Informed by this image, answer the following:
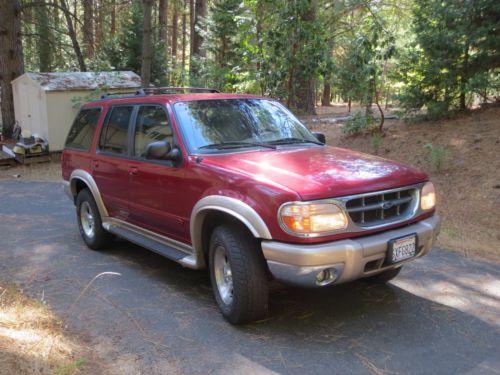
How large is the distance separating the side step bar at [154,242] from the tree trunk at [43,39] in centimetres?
1593

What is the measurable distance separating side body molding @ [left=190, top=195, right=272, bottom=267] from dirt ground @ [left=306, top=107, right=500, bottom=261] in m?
3.53

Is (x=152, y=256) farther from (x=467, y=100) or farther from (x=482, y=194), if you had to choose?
(x=467, y=100)

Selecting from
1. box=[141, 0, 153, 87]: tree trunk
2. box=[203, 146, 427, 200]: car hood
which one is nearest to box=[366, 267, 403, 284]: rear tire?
box=[203, 146, 427, 200]: car hood

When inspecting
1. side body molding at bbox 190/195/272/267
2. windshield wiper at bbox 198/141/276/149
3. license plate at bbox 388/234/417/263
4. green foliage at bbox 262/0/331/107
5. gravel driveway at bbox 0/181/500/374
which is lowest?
gravel driveway at bbox 0/181/500/374

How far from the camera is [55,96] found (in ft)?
48.0

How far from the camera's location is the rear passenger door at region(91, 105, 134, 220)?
5.58m

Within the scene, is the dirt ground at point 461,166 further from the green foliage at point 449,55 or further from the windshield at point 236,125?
the windshield at point 236,125

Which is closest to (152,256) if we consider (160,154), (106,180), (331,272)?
(106,180)

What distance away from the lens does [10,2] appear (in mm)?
16859

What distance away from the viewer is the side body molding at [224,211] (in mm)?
3748

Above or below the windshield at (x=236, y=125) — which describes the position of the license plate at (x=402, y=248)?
below

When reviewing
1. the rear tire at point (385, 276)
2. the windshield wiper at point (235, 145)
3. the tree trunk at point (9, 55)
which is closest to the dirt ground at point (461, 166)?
the rear tire at point (385, 276)

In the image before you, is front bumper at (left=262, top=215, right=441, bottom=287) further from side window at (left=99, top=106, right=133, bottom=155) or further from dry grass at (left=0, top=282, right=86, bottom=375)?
side window at (left=99, top=106, right=133, bottom=155)

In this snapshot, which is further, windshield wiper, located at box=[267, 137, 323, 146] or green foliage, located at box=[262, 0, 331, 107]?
green foliage, located at box=[262, 0, 331, 107]
